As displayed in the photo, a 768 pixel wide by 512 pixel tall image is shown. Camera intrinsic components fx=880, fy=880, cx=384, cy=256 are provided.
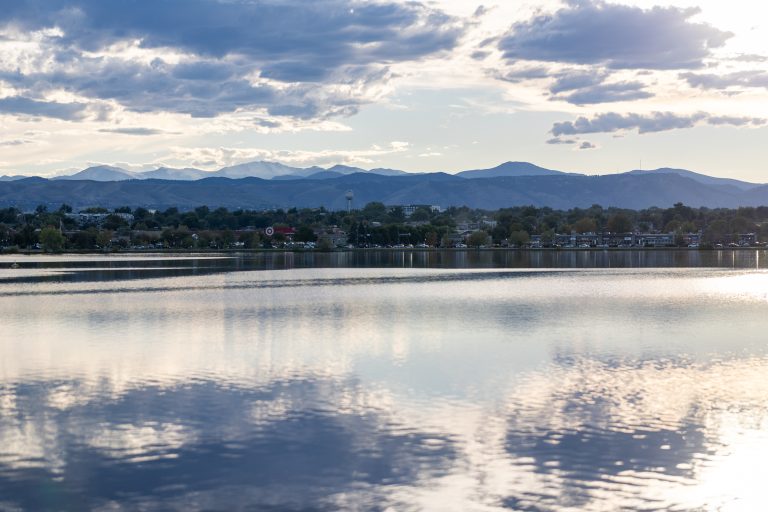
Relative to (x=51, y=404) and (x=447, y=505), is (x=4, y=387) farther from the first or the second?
(x=447, y=505)

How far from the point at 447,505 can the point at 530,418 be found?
25.1ft

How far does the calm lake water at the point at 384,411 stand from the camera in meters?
19.0

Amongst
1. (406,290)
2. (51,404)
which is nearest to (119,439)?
(51,404)

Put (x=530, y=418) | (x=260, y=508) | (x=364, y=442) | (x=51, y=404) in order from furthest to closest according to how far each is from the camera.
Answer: (x=51, y=404) < (x=530, y=418) < (x=364, y=442) < (x=260, y=508)

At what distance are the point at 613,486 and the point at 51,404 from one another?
57.2 feet

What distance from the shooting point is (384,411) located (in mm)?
26062

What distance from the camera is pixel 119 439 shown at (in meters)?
23.0

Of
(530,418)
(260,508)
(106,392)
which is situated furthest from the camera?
(106,392)

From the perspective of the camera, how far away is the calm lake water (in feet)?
62.2

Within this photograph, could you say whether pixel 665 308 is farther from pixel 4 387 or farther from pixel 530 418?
pixel 4 387

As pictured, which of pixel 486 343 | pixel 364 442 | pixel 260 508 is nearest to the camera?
pixel 260 508

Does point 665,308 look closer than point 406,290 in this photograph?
Yes

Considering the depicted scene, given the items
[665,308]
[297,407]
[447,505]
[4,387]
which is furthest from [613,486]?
[665,308]

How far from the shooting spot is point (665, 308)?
190ft
